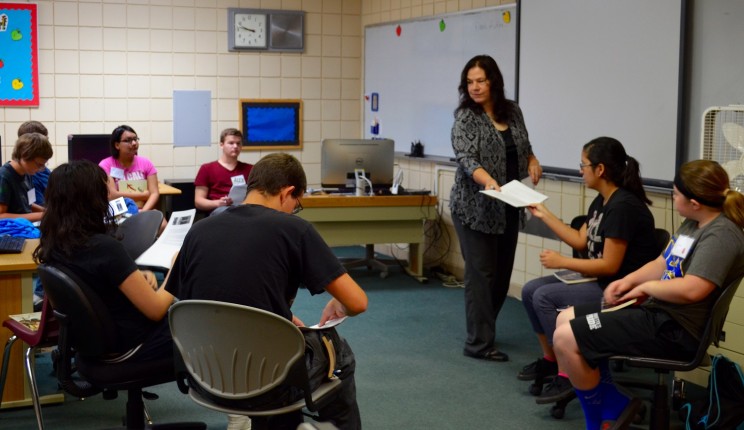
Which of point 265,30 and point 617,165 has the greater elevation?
point 265,30

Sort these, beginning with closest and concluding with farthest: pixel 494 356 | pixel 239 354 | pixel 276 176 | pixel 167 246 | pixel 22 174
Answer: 1. pixel 239 354
2. pixel 276 176
3. pixel 167 246
4. pixel 494 356
5. pixel 22 174

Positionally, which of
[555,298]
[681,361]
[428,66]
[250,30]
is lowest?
[681,361]

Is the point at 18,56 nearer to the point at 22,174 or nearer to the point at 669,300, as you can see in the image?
the point at 22,174

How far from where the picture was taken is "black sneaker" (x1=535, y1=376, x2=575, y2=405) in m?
3.86

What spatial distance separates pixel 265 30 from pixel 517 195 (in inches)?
177

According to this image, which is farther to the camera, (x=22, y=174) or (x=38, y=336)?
(x=22, y=174)

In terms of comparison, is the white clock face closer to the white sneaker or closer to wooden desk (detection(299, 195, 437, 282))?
wooden desk (detection(299, 195, 437, 282))

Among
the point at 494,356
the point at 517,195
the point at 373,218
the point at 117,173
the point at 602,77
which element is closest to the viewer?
the point at 517,195

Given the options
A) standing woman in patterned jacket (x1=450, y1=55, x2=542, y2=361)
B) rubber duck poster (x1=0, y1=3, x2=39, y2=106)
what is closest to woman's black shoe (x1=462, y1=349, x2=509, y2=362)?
standing woman in patterned jacket (x1=450, y1=55, x2=542, y2=361)

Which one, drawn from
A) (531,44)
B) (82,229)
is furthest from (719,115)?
(82,229)

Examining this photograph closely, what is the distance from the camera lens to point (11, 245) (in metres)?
3.95

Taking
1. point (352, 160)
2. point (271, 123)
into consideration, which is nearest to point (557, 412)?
point (352, 160)

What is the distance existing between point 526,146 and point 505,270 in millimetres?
676

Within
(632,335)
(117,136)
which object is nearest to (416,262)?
(117,136)
